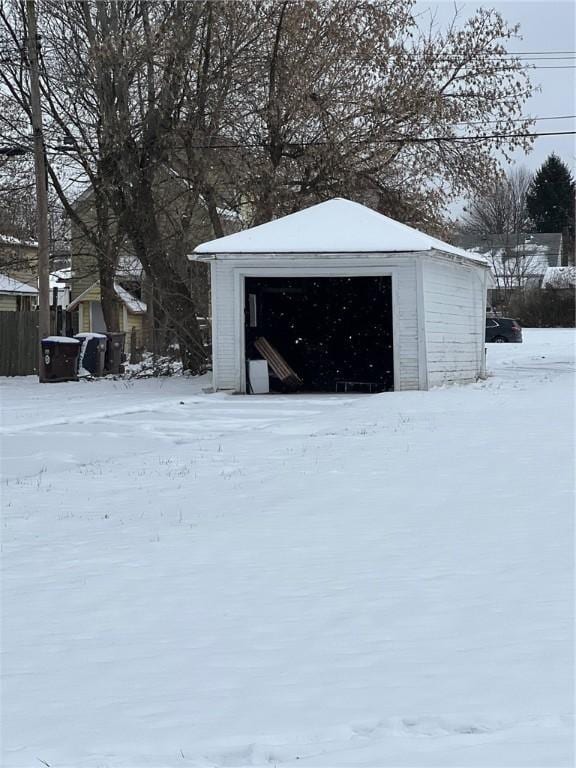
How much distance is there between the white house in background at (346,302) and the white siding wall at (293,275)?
0.02 m

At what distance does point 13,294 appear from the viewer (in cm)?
4200

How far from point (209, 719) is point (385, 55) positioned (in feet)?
77.1

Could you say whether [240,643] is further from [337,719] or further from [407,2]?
[407,2]

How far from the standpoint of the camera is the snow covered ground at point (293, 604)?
3885 mm

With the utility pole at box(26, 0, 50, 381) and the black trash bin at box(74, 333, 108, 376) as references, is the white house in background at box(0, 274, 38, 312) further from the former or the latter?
the utility pole at box(26, 0, 50, 381)

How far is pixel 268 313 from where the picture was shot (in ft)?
77.7

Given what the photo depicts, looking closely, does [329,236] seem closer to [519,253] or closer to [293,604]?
[293,604]

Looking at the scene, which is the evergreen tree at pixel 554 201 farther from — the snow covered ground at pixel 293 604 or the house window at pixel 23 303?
the snow covered ground at pixel 293 604

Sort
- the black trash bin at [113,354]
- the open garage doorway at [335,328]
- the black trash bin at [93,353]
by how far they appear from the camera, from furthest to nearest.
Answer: the black trash bin at [113,354] → the black trash bin at [93,353] → the open garage doorway at [335,328]

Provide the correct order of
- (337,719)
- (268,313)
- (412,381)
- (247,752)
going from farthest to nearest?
(268,313) → (412,381) → (337,719) → (247,752)

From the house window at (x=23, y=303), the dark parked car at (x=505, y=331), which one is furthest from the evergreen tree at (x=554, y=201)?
the house window at (x=23, y=303)

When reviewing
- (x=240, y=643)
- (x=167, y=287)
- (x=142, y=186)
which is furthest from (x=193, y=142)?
(x=240, y=643)

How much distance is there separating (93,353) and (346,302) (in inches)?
280

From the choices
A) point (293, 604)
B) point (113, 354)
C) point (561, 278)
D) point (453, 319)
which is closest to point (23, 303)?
point (113, 354)
